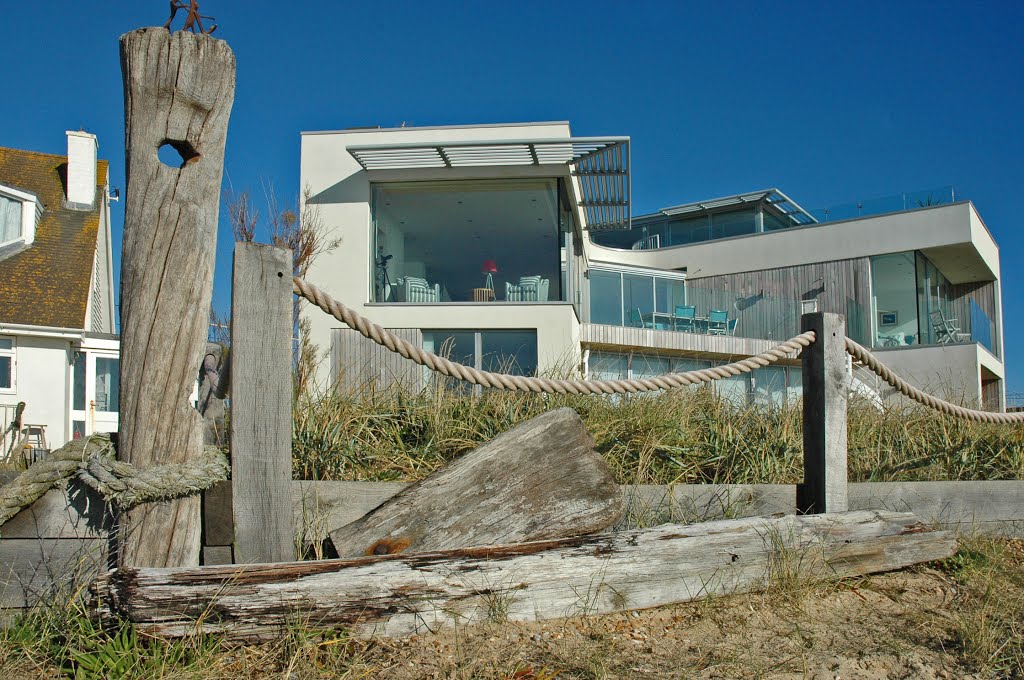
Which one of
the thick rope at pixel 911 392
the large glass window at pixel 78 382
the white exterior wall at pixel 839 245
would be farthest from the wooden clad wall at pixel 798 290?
the thick rope at pixel 911 392

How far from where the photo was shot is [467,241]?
59.3ft

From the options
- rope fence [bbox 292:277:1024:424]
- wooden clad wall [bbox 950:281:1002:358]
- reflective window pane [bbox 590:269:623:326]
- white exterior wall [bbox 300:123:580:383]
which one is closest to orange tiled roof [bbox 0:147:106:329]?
white exterior wall [bbox 300:123:580:383]

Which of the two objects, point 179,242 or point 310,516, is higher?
point 179,242

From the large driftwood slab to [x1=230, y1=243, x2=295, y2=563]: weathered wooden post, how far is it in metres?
0.32

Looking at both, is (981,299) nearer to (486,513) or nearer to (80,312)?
(80,312)

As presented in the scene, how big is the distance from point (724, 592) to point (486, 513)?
3.82 ft

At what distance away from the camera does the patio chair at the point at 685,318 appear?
→ 24188mm

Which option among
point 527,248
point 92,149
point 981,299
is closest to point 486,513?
point 527,248

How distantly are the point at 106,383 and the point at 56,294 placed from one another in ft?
9.25

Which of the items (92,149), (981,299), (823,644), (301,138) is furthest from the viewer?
(981,299)

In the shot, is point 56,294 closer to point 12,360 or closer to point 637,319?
point 12,360

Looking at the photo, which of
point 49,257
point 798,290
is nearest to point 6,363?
point 49,257

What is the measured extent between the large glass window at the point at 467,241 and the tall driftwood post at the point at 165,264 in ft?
45.7

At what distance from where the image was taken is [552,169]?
17.7 metres
